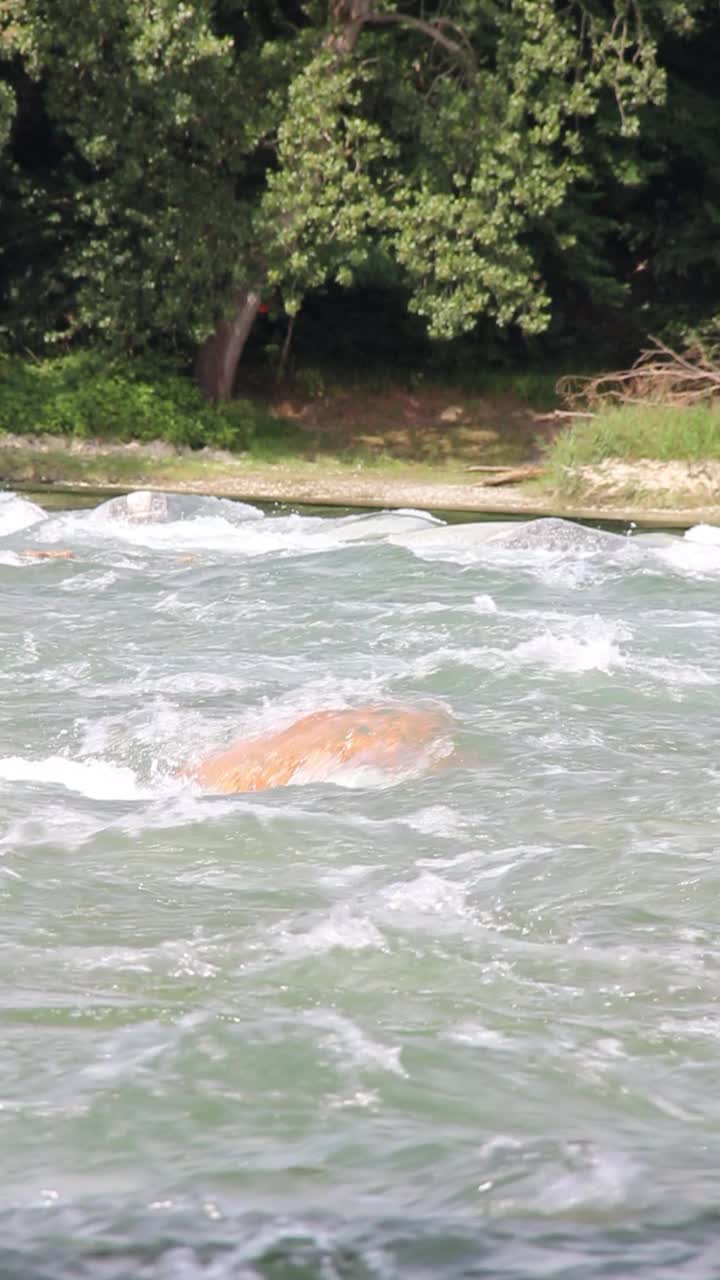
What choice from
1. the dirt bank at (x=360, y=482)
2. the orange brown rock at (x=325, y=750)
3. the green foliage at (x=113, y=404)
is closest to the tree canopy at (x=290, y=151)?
the green foliage at (x=113, y=404)

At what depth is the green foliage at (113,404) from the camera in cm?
2058

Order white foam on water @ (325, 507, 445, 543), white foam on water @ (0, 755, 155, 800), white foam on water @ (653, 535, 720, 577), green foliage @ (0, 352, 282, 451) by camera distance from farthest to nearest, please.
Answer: green foliage @ (0, 352, 282, 451), white foam on water @ (325, 507, 445, 543), white foam on water @ (653, 535, 720, 577), white foam on water @ (0, 755, 155, 800)

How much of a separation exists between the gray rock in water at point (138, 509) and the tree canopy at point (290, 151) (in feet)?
18.7

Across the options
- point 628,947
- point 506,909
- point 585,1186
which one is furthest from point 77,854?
point 585,1186

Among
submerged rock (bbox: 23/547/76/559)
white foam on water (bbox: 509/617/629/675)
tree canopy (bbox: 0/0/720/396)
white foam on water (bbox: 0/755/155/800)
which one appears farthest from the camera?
tree canopy (bbox: 0/0/720/396)

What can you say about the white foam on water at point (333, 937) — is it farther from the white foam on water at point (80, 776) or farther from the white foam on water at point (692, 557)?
the white foam on water at point (692, 557)

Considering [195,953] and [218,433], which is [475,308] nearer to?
[218,433]

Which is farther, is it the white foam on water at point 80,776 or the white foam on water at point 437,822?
the white foam on water at point 80,776

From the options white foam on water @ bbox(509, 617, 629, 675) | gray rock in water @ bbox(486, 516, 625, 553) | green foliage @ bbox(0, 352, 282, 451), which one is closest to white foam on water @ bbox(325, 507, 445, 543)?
gray rock in water @ bbox(486, 516, 625, 553)

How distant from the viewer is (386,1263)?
9.48ft

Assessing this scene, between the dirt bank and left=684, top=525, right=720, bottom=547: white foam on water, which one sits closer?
left=684, top=525, right=720, bottom=547: white foam on water

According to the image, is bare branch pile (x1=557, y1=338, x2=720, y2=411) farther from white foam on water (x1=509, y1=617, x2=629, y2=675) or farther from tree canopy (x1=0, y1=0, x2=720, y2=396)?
white foam on water (x1=509, y1=617, x2=629, y2=675)

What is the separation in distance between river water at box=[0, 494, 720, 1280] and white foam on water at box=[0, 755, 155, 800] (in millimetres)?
16

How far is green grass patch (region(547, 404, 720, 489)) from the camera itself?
17.3 meters
